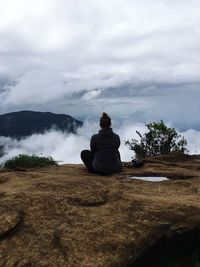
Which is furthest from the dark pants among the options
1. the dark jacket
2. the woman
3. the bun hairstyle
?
the bun hairstyle

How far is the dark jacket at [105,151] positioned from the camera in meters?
20.0

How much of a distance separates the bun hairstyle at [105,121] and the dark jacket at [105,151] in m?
0.26

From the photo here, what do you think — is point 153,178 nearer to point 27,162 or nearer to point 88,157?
point 88,157

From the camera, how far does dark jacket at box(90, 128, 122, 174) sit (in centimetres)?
1997

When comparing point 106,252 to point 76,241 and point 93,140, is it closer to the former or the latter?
point 76,241

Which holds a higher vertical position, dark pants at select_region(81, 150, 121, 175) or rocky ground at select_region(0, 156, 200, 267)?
dark pants at select_region(81, 150, 121, 175)

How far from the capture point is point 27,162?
3172cm

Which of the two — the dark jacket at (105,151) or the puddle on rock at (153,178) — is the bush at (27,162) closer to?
the dark jacket at (105,151)

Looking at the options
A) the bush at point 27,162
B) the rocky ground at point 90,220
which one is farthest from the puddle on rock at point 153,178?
the bush at point 27,162

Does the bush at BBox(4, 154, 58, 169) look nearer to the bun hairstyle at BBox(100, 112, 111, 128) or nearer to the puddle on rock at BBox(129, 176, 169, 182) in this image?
the bun hairstyle at BBox(100, 112, 111, 128)

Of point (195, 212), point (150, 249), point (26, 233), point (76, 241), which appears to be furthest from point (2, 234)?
point (195, 212)

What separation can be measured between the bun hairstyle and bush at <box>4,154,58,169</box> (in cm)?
1252

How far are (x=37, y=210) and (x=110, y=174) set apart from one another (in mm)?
7140

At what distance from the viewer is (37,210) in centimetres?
1325
